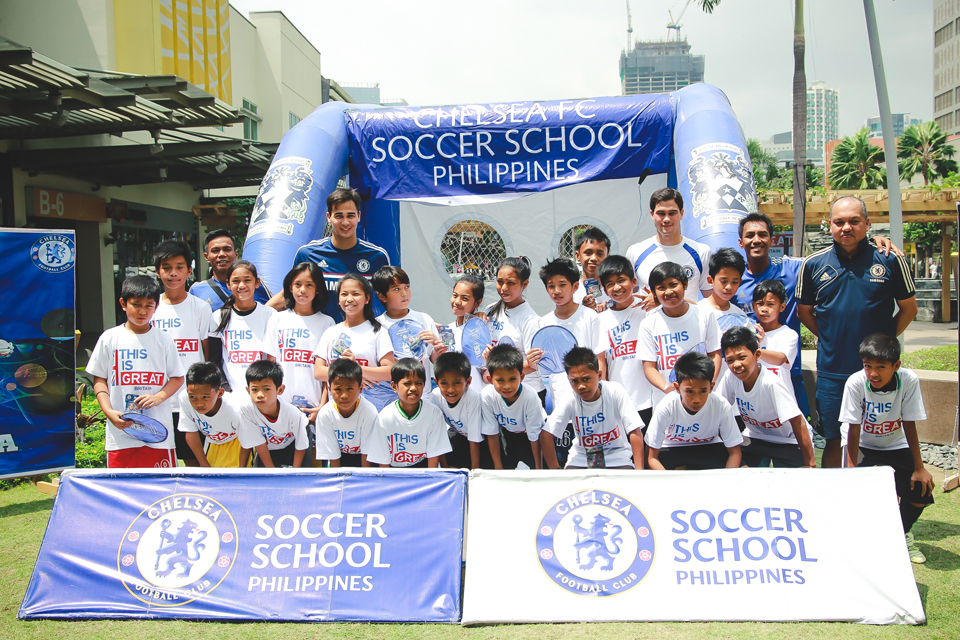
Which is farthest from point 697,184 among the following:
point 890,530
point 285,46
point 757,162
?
point 757,162

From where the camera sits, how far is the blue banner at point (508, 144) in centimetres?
700

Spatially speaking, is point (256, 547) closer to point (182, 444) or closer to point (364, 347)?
point (364, 347)

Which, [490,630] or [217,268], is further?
[217,268]

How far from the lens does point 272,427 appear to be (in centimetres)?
374

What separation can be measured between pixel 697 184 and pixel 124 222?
1177 cm

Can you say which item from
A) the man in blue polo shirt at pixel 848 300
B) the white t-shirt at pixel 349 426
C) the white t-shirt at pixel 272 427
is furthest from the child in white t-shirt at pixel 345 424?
the man in blue polo shirt at pixel 848 300

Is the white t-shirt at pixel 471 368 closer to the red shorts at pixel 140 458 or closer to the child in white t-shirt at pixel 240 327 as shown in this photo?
the child in white t-shirt at pixel 240 327

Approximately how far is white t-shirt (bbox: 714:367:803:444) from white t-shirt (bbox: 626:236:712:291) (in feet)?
3.30

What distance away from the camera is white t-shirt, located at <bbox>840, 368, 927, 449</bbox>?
3.46 m

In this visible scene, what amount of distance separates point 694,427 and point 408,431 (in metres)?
1.52

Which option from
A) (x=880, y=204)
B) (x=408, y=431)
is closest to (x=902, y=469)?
(x=408, y=431)

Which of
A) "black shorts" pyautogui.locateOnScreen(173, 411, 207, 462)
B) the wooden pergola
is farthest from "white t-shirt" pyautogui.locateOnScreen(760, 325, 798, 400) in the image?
the wooden pergola

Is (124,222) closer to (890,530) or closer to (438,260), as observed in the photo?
(438,260)

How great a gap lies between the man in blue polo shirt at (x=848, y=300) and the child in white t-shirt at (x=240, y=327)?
3.35 m
